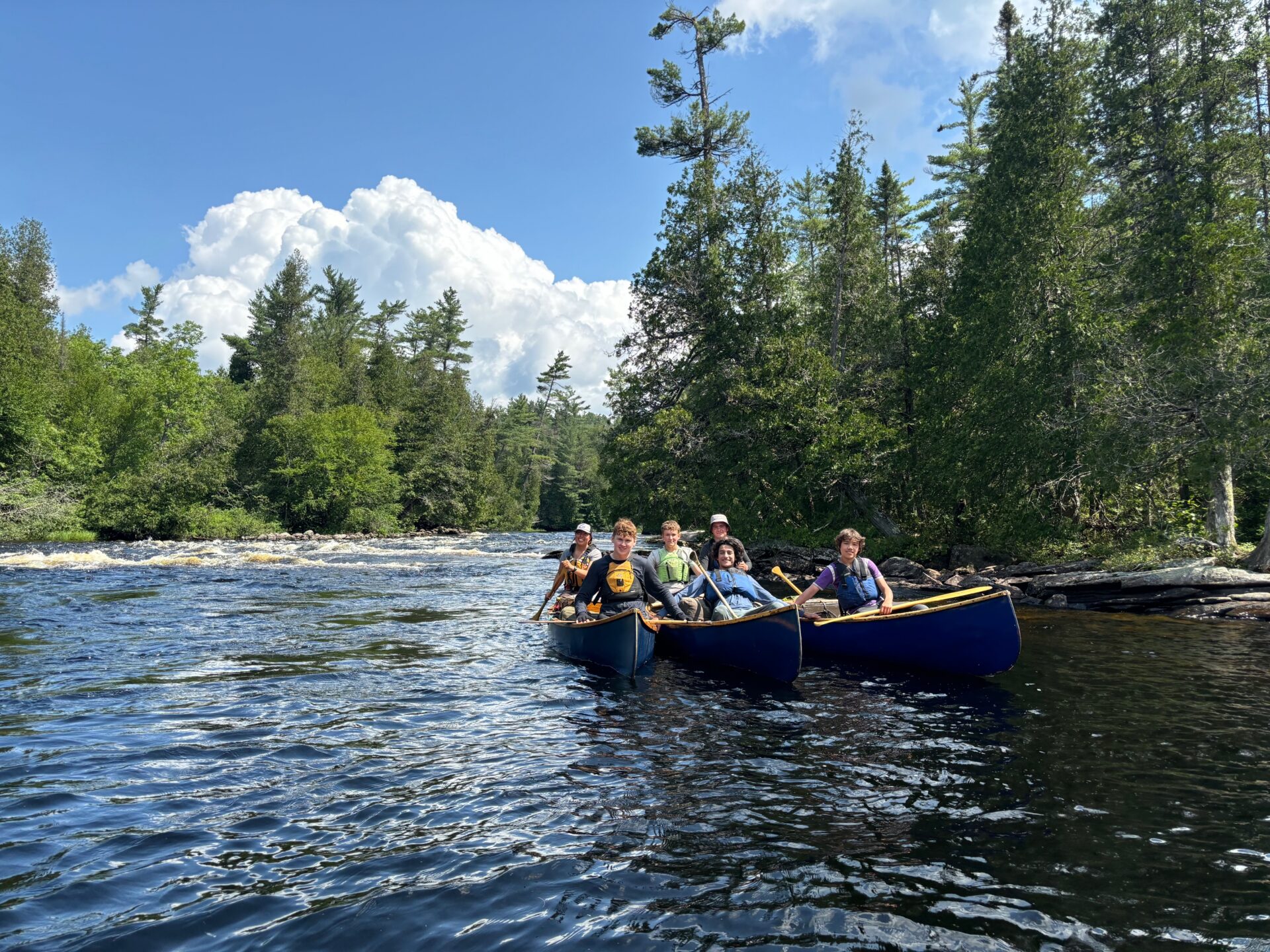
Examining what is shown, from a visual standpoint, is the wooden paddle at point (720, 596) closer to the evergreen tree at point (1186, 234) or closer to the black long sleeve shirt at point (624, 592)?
the black long sleeve shirt at point (624, 592)

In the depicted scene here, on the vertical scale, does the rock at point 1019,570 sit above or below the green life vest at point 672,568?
below

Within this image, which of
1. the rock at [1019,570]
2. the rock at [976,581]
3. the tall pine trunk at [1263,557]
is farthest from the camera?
the rock at [1019,570]

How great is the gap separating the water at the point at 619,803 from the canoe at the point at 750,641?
0.91ft

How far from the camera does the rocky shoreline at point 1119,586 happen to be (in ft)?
45.2

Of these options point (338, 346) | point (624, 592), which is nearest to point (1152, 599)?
point (624, 592)

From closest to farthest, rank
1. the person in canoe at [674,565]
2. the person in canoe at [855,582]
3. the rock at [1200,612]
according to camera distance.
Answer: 1. the person in canoe at [855,582]
2. the person in canoe at [674,565]
3. the rock at [1200,612]

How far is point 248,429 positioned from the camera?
1982 inches

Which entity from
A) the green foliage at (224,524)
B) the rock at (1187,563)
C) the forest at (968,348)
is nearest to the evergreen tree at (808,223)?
the forest at (968,348)

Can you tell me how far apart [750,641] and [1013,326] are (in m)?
16.2

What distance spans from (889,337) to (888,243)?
487 inches

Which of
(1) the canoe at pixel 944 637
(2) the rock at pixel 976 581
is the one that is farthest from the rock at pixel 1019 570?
(1) the canoe at pixel 944 637

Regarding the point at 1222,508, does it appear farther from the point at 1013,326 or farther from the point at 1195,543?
the point at 1013,326

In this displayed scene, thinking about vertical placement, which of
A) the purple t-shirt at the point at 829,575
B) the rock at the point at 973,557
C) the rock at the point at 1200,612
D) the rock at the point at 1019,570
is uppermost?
the purple t-shirt at the point at 829,575

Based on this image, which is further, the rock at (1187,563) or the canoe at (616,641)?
the rock at (1187,563)
